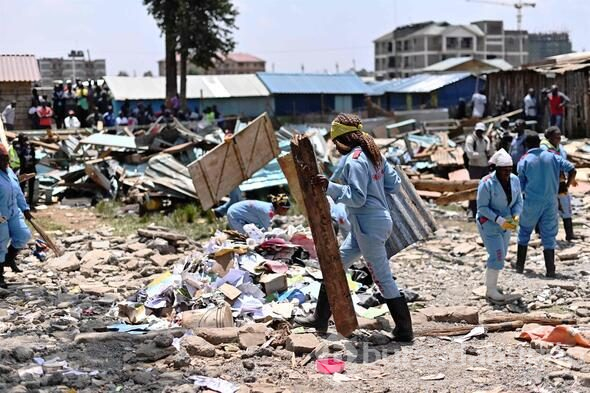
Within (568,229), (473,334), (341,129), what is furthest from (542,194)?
(341,129)

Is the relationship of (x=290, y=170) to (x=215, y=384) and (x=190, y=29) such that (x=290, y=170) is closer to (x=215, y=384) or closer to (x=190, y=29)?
(x=215, y=384)

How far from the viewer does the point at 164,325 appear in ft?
20.7

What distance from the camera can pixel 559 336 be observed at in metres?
5.53

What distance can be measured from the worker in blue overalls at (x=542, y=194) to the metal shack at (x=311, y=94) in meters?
28.4

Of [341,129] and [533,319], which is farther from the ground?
[341,129]

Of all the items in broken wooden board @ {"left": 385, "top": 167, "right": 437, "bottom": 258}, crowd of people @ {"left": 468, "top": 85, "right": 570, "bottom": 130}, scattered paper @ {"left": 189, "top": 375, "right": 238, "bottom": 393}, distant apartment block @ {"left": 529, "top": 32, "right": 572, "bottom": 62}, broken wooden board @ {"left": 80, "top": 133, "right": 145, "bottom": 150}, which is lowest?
scattered paper @ {"left": 189, "top": 375, "right": 238, "bottom": 393}

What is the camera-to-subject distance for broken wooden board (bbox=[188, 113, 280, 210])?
39.7ft

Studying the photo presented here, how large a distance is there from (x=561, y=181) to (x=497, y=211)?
7.64 feet

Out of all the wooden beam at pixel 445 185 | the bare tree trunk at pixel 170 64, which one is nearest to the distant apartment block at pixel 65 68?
the bare tree trunk at pixel 170 64

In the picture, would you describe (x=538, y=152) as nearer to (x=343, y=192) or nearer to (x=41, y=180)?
(x=343, y=192)

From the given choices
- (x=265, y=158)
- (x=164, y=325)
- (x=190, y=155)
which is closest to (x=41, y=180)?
(x=190, y=155)

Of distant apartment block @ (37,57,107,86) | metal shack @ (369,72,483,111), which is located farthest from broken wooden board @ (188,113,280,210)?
distant apartment block @ (37,57,107,86)

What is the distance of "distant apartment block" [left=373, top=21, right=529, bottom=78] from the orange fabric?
83642 mm

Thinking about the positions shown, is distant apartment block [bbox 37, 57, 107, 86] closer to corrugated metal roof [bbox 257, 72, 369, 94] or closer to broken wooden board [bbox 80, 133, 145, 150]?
corrugated metal roof [bbox 257, 72, 369, 94]
